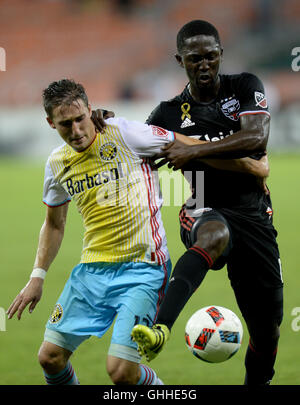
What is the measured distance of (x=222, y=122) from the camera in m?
4.63

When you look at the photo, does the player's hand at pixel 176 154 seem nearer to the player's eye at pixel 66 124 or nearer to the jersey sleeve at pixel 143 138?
the jersey sleeve at pixel 143 138

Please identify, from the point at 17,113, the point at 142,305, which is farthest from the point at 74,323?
the point at 17,113

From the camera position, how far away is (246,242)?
4.48 m

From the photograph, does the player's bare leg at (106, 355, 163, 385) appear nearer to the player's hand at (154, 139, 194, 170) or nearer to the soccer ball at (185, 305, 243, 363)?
the soccer ball at (185, 305, 243, 363)

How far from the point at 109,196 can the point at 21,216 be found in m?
9.19

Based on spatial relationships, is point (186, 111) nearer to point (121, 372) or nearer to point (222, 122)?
point (222, 122)

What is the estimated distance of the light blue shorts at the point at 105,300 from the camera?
4062 millimetres

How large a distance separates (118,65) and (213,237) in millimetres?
27115

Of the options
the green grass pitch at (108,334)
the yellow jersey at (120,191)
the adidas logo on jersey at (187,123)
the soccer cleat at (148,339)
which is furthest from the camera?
the green grass pitch at (108,334)

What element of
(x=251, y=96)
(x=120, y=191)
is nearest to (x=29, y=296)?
(x=120, y=191)

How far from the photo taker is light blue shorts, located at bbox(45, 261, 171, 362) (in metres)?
4.06

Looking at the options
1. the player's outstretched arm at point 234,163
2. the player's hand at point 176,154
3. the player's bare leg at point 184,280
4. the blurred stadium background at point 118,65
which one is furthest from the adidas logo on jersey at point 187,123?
the blurred stadium background at point 118,65

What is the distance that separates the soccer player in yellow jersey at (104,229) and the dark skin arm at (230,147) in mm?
155

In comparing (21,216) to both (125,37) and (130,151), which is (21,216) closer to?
(130,151)
